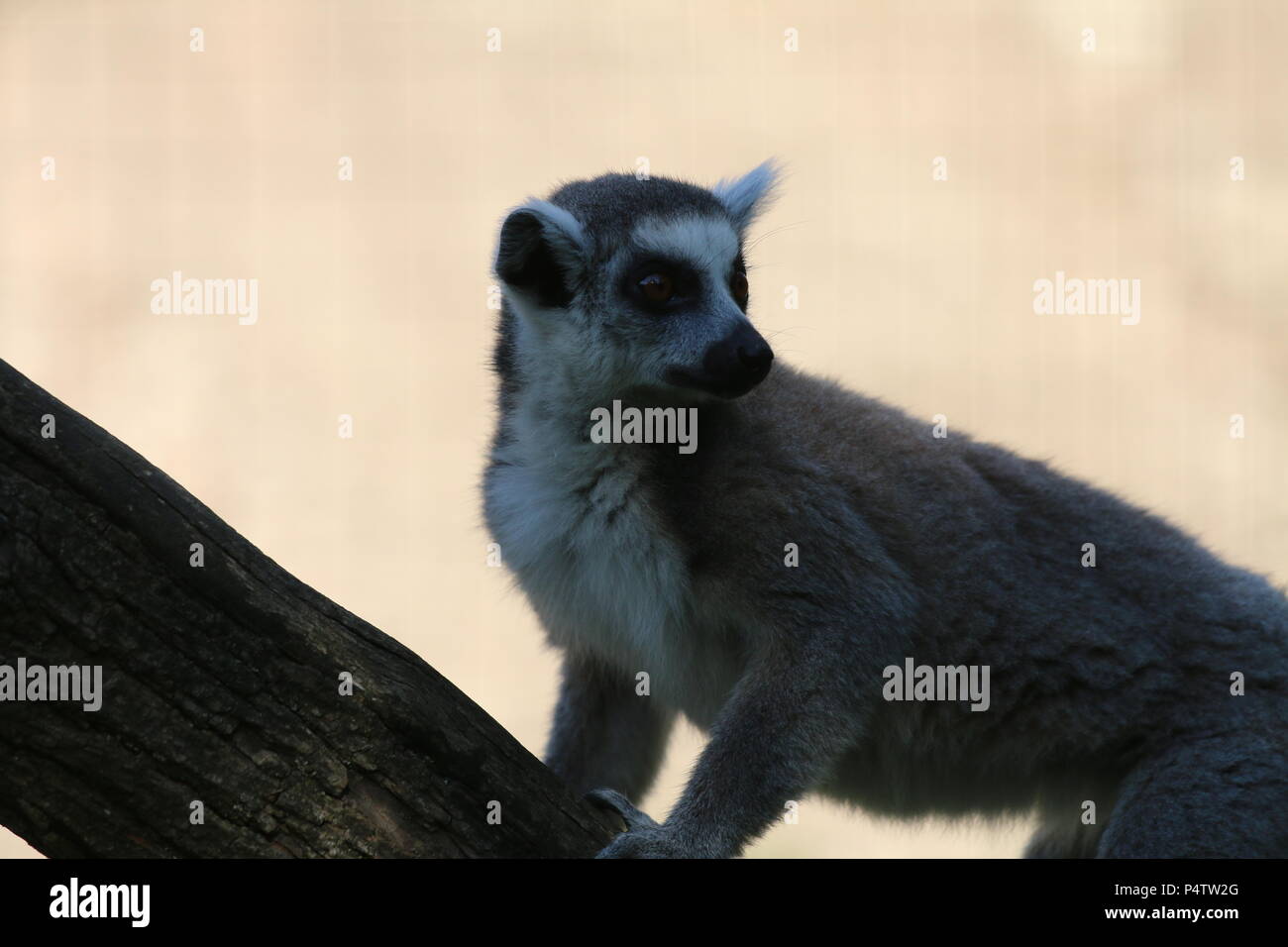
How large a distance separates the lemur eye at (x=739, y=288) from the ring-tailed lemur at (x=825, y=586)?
0.02m

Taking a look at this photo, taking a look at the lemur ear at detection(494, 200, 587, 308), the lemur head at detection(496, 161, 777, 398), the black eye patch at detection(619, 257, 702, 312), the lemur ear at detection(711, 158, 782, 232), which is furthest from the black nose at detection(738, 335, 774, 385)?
the lemur ear at detection(711, 158, 782, 232)

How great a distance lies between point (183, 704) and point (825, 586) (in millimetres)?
1776

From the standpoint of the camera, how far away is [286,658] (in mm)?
3037

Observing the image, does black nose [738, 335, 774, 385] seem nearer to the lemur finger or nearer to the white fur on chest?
the white fur on chest

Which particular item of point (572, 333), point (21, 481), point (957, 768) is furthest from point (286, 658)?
point (957, 768)

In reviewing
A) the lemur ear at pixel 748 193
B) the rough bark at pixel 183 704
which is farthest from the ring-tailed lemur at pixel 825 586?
the rough bark at pixel 183 704

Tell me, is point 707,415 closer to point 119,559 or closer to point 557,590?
point 557,590

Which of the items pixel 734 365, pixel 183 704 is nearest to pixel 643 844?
pixel 183 704

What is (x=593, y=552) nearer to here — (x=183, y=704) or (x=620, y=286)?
(x=620, y=286)

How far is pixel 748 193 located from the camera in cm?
466

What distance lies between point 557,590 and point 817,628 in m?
0.86

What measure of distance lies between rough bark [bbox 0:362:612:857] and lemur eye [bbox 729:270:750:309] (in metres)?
1.77

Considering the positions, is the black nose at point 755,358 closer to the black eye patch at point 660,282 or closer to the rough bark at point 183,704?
the black eye patch at point 660,282

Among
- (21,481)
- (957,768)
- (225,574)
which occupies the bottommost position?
(957,768)
